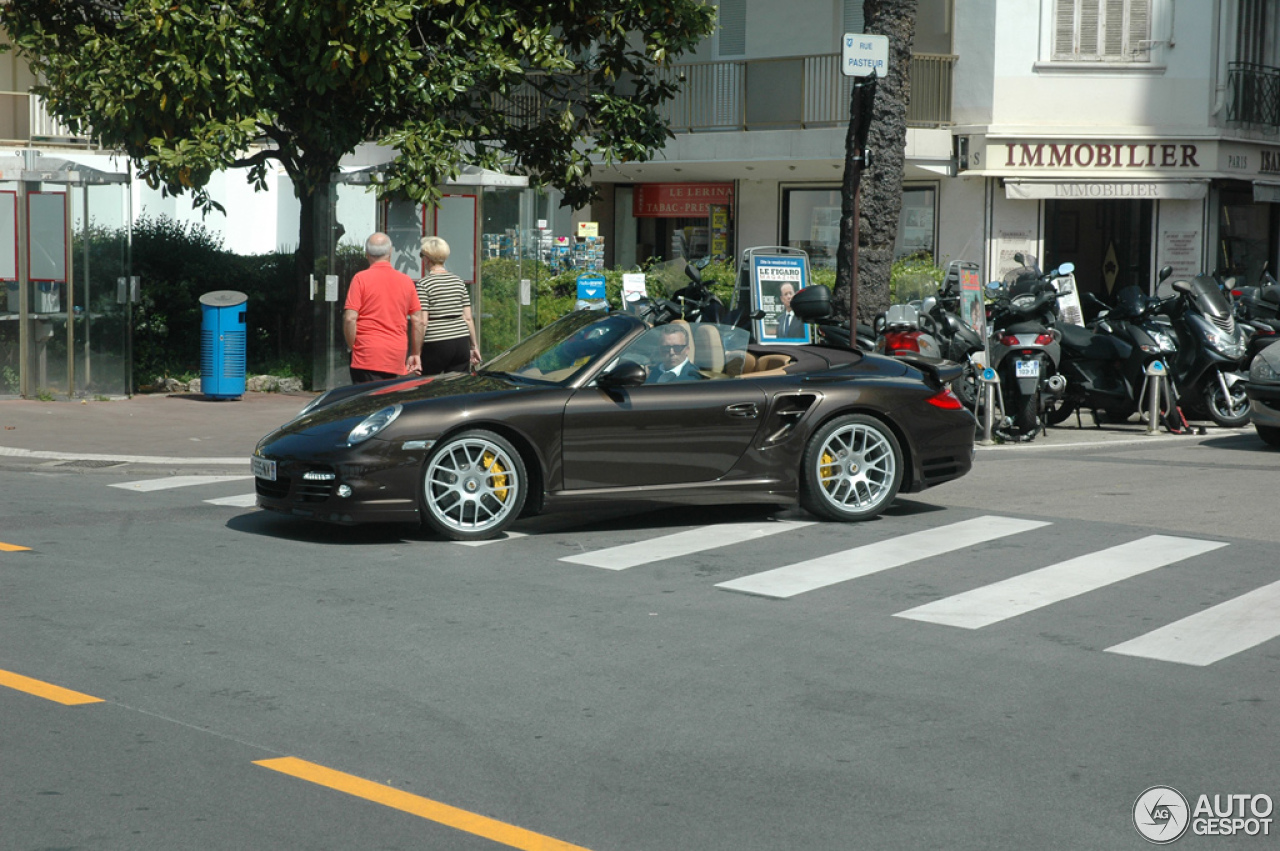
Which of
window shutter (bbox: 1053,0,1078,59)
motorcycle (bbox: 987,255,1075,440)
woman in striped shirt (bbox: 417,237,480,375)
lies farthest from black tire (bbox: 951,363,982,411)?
window shutter (bbox: 1053,0,1078,59)

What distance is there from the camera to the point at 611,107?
18.2 m

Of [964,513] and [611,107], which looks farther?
[611,107]

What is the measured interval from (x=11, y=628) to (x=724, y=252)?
75.8 feet

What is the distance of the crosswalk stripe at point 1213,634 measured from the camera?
21.7 ft

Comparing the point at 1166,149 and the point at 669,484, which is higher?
the point at 1166,149

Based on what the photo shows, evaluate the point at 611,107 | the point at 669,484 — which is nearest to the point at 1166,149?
the point at 611,107

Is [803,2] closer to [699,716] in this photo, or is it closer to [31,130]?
[31,130]

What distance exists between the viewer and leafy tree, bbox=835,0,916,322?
52.3 ft

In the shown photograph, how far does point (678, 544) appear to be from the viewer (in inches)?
355

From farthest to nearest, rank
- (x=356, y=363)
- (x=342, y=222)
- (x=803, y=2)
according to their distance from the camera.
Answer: (x=803, y=2) → (x=342, y=222) → (x=356, y=363)

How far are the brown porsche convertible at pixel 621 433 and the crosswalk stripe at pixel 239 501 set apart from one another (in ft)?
3.76

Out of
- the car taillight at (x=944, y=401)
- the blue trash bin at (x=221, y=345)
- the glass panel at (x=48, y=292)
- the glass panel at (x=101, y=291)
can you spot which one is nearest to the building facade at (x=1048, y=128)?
the blue trash bin at (x=221, y=345)

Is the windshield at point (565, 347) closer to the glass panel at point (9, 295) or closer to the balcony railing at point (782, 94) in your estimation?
the glass panel at point (9, 295)

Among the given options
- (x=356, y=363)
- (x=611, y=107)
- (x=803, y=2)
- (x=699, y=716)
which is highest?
(x=803, y=2)
